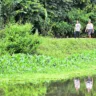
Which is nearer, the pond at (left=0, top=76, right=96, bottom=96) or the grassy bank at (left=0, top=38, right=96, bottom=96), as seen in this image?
the pond at (left=0, top=76, right=96, bottom=96)

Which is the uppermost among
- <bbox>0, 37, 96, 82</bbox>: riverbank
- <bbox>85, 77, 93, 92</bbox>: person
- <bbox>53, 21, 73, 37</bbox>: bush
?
<bbox>85, 77, 93, 92</bbox>: person

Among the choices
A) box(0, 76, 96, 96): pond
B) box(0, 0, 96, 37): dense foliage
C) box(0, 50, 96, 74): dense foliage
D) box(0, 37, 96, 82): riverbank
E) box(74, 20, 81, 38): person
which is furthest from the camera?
box(74, 20, 81, 38): person

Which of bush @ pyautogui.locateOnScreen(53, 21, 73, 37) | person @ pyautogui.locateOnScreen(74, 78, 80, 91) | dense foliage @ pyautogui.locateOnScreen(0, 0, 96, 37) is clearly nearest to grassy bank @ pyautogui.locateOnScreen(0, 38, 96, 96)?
person @ pyautogui.locateOnScreen(74, 78, 80, 91)

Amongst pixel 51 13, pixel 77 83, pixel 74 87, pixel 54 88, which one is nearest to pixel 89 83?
pixel 77 83

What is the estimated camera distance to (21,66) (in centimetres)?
1850

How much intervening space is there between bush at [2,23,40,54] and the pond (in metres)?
5.92

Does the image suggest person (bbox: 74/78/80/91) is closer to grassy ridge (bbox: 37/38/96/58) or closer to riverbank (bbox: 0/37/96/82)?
riverbank (bbox: 0/37/96/82)

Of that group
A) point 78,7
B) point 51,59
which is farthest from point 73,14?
point 51,59

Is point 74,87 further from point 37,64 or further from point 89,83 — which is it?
point 37,64

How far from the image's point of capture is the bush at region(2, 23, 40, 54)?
21438 mm

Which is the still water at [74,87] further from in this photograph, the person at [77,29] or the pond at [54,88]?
the person at [77,29]

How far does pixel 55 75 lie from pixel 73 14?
1415 centimetres

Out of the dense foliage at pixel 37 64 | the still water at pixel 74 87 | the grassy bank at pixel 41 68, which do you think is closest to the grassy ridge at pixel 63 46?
the grassy bank at pixel 41 68

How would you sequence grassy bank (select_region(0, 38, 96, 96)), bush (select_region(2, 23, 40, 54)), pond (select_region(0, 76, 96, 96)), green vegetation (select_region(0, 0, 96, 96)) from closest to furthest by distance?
pond (select_region(0, 76, 96, 96)) → grassy bank (select_region(0, 38, 96, 96)) → green vegetation (select_region(0, 0, 96, 96)) → bush (select_region(2, 23, 40, 54))
